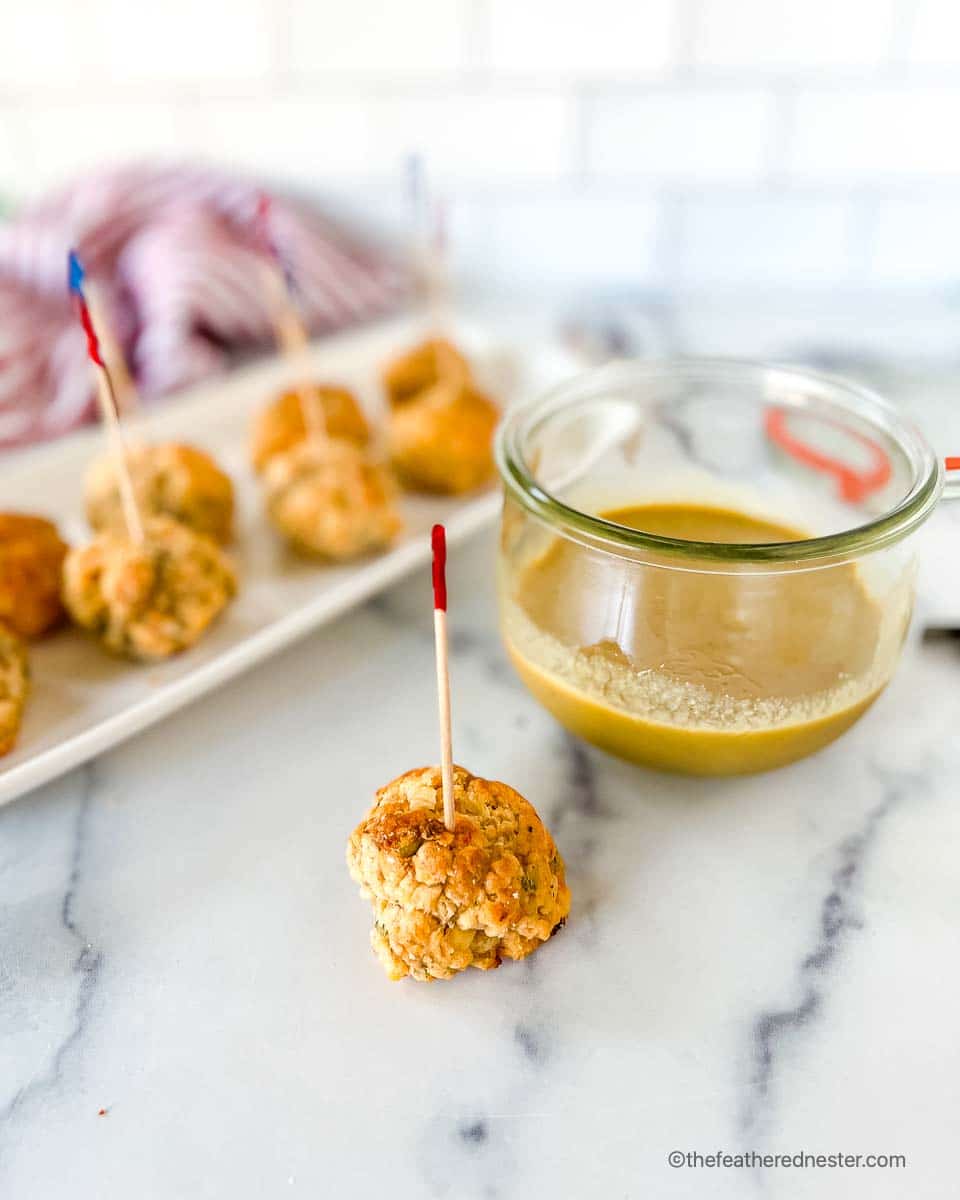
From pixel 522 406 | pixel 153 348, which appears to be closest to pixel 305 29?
pixel 153 348

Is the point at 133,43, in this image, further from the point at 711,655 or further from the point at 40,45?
the point at 711,655

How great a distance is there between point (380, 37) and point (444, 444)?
70 centimetres

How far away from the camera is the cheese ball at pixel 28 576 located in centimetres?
83

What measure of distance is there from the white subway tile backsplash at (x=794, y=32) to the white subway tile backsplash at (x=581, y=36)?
6 cm

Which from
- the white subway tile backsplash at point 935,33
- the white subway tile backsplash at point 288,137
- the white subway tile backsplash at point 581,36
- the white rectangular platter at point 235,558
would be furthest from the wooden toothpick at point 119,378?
the white subway tile backsplash at point 935,33

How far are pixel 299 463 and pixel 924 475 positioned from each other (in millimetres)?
594

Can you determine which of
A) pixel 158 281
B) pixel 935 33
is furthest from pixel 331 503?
pixel 935 33

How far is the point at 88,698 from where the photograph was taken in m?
0.80

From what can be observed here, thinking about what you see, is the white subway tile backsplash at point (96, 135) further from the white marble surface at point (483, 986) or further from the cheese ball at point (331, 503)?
the white marble surface at point (483, 986)

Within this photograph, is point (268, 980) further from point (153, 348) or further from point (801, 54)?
point (801, 54)

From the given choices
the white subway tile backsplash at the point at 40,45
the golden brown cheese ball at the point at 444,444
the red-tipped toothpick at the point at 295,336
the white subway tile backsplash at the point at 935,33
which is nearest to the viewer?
the red-tipped toothpick at the point at 295,336

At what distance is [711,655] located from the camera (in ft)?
2.07

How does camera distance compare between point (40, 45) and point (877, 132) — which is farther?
point (40, 45)

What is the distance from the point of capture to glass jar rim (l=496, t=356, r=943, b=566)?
58cm
